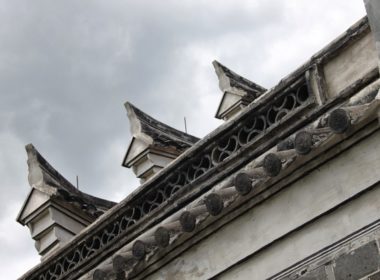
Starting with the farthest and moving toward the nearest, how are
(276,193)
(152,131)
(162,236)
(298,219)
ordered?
(152,131) → (162,236) → (276,193) → (298,219)

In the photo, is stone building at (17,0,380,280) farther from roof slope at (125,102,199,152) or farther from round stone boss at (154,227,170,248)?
roof slope at (125,102,199,152)

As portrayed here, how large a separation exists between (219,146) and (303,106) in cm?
131

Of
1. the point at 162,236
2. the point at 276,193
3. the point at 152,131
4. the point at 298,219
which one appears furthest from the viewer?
the point at 152,131

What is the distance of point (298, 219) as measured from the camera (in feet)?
33.1

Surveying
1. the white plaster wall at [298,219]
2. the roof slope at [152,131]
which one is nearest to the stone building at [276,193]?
the white plaster wall at [298,219]

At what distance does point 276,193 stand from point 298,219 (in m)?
0.42

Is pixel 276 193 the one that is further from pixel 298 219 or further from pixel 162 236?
pixel 162 236

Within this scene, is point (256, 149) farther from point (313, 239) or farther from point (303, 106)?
point (313, 239)

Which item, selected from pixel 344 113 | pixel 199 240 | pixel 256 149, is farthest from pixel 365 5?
pixel 199 240

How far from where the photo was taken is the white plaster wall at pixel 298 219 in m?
9.69

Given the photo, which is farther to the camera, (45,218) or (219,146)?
(45,218)

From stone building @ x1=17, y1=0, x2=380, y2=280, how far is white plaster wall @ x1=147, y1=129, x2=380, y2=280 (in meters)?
0.01

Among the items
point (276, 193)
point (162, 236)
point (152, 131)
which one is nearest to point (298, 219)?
point (276, 193)

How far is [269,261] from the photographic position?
403 inches
